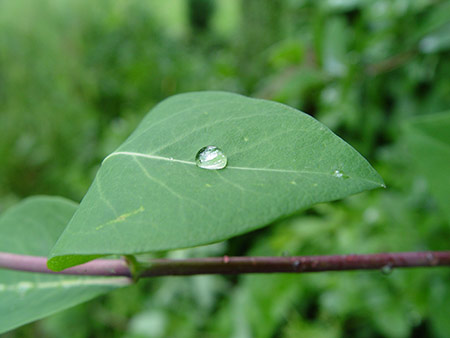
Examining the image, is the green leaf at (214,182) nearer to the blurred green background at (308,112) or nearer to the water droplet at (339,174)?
the water droplet at (339,174)

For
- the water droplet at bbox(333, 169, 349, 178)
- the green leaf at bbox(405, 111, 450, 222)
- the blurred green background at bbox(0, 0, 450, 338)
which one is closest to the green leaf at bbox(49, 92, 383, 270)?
the water droplet at bbox(333, 169, 349, 178)

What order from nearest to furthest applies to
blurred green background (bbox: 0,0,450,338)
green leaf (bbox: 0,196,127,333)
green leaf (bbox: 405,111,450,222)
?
green leaf (bbox: 0,196,127,333), green leaf (bbox: 405,111,450,222), blurred green background (bbox: 0,0,450,338)

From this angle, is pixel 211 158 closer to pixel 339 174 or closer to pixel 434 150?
pixel 339 174

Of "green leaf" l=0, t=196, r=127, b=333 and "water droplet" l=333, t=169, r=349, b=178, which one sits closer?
"water droplet" l=333, t=169, r=349, b=178

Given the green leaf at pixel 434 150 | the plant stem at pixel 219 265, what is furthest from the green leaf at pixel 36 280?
the green leaf at pixel 434 150

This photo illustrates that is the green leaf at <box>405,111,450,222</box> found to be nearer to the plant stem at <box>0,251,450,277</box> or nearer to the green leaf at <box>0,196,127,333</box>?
the plant stem at <box>0,251,450,277</box>

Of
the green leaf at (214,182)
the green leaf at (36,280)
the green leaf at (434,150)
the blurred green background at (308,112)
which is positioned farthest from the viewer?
the blurred green background at (308,112)
